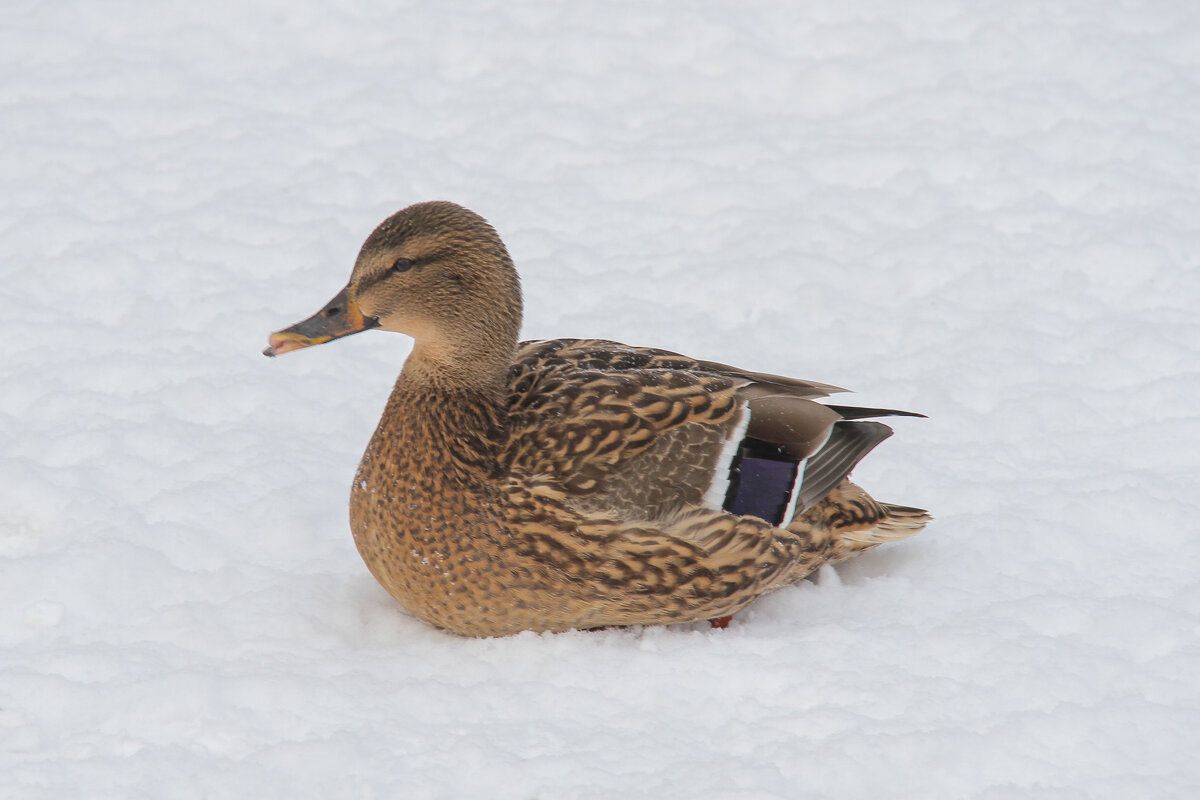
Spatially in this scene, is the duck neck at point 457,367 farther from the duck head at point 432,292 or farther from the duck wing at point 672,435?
the duck wing at point 672,435

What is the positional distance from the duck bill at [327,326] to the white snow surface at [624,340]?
773 millimetres

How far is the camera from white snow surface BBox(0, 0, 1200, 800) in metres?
3.49

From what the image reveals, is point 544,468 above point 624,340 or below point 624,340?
below

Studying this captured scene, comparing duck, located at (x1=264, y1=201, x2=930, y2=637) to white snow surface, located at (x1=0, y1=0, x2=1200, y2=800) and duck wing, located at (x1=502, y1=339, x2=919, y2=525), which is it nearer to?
duck wing, located at (x1=502, y1=339, x2=919, y2=525)

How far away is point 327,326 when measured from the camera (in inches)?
161

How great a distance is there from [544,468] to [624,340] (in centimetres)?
189

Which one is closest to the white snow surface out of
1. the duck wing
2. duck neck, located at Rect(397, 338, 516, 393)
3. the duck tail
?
the duck tail

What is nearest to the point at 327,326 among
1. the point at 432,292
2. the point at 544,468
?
the point at 432,292

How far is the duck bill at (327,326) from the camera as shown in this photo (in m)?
4.04

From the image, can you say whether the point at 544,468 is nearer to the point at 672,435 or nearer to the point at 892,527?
the point at 672,435

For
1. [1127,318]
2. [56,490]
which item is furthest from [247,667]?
[1127,318]

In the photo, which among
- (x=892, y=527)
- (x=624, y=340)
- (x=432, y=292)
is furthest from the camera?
(x=624, y=340)

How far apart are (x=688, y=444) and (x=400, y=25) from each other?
4.82m

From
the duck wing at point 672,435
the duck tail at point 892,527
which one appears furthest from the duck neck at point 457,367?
the duck tail at point 892,527
